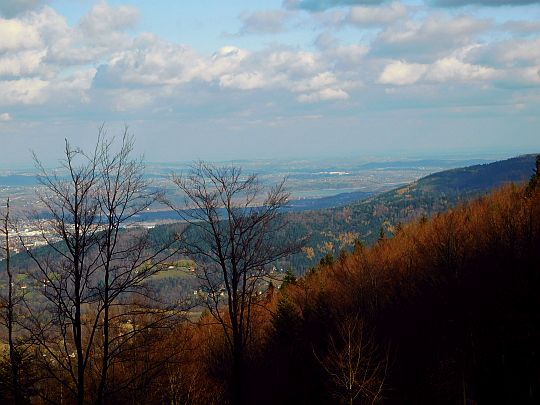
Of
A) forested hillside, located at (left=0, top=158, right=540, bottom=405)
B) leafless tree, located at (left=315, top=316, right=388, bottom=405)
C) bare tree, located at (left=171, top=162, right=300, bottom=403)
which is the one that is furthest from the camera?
leafless tree, located at (left=315, top=316, right=388, bottom=405)

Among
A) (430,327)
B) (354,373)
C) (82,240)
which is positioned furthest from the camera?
(430,327)

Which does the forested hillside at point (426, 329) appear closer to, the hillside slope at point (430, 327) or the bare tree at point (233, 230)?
the hillside slope at point (430, 327)

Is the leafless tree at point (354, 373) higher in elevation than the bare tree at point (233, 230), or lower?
lower

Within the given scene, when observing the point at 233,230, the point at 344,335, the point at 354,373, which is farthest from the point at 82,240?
the point at 344,335

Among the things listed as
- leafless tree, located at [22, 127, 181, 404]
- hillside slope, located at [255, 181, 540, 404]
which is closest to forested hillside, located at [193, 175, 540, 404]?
hillside slope, located at [255, 181, 540, 404]

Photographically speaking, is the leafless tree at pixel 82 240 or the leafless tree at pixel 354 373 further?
the leafless tree at pixel 354 373

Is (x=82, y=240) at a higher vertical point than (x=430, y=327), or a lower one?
higher

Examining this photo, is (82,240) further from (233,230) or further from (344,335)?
(344,335)

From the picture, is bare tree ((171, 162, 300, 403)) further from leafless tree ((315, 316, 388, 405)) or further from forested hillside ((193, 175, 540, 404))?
forested hillside ((193, 175, 540, 404))

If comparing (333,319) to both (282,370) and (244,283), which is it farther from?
(244,283)

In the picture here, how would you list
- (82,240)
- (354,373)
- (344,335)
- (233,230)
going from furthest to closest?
1. (344,335)
2. (354,373)
3. (233,230)
4. (82,240)

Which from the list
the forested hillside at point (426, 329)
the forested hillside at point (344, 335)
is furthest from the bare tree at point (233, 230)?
the forested hillside at point (426, 329)
